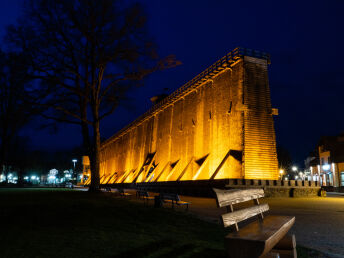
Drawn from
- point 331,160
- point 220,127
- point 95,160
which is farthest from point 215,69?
point 331,160

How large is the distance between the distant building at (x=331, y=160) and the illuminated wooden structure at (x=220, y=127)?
25565 millimetres

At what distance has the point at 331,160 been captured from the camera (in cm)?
4531

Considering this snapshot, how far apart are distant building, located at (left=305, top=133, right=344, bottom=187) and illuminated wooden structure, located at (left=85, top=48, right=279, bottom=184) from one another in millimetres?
25565

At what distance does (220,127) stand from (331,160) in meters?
29.5

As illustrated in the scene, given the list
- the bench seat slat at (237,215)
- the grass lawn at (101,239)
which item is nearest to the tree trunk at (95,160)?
the grass lawn at (101,239)

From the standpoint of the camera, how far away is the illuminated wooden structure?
21.7 meters

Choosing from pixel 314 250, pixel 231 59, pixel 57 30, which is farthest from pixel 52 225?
pixel 231 59

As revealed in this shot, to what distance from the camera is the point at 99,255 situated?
380 centimetres

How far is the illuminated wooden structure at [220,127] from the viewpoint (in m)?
21.7

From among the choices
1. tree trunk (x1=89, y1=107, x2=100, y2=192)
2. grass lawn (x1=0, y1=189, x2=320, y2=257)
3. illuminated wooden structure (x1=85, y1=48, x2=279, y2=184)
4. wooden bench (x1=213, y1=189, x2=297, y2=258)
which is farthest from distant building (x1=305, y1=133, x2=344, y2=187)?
wooden bench (x1=213, y1=189, x2=297, y2=258)

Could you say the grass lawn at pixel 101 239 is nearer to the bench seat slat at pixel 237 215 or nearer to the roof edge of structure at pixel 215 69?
the bench seat slat at pixel 237 215

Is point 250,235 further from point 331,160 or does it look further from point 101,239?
point 331,160

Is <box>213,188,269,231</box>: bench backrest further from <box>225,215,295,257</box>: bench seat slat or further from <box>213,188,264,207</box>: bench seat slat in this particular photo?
<box>225,215,295,257</box>: bench seat slat

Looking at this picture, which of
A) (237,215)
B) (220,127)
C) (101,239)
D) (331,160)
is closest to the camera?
(237,215)
